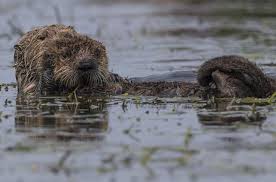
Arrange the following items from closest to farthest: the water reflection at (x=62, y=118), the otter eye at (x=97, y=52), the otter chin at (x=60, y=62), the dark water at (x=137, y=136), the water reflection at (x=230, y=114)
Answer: the dark water at (x=137, y=136), the water reflection at (x=62, y=118), the water reflection at (x=230, y=114), the otter chin at (x=60, y=62), the otter eye at (x=97, y=52)

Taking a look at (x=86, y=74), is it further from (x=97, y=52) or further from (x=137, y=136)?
(x=137, y=136)

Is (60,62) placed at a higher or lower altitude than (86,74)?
higher

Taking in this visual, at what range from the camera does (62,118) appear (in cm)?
715

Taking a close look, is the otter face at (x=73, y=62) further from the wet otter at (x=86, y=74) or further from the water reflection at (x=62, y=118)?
the water reflection at (x=62, y=118)

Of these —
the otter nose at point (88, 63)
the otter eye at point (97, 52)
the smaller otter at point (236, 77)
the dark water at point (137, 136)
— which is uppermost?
the otter eye at point (97, 52)

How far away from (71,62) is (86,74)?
0.20 m

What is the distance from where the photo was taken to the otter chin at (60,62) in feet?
26.8

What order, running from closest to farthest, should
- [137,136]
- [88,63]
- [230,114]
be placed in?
[137,136] < [230,114] < [88,63]

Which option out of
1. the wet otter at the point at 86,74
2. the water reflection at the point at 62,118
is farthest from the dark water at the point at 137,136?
the wet otter at the point at 86,74

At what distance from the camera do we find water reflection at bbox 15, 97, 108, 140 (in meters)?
6.39

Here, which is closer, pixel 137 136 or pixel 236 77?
pixel 137 136

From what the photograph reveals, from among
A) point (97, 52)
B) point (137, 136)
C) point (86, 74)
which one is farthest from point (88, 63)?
point (137, 136)

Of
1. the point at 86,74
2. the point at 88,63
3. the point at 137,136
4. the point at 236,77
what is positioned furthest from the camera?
the point at 86,74

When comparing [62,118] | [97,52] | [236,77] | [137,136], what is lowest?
[137,136]
